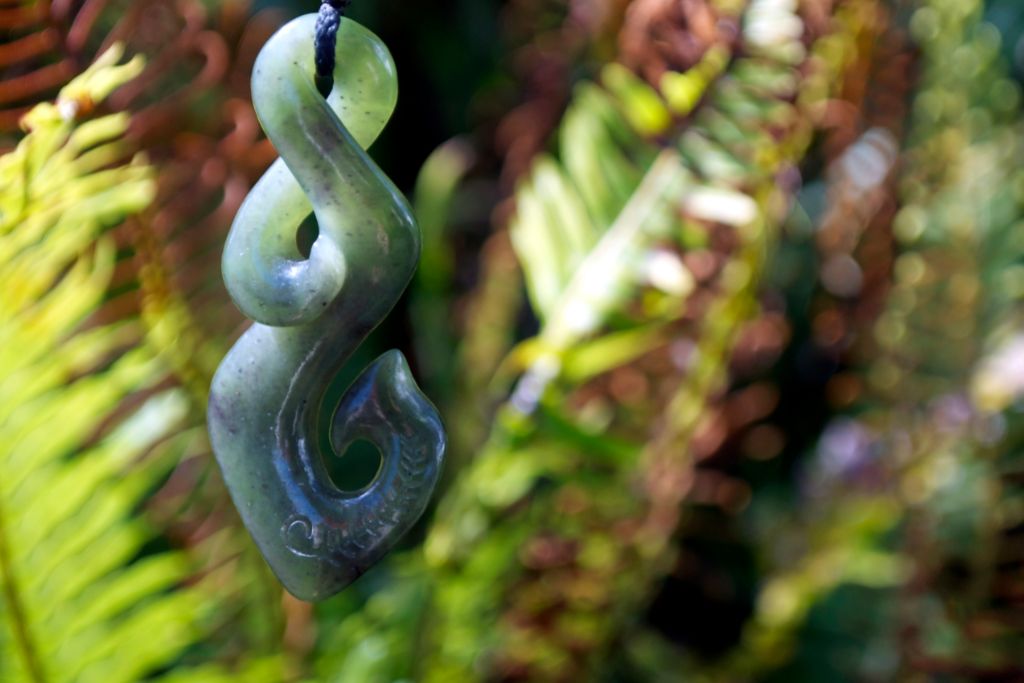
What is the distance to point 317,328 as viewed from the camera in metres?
0.36

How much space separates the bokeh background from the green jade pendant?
0.43 ft

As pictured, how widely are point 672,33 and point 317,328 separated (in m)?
0.46

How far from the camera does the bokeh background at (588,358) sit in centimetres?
60

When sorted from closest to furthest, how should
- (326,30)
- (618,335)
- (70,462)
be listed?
(326,30) → (70,462) → (618,335)

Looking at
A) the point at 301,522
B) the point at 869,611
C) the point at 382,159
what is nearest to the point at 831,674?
the point at 869,611

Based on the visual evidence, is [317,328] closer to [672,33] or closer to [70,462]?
[70,462]

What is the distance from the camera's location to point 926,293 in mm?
973

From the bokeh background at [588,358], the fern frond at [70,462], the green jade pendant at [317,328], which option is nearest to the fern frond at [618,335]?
the bokeh background at [588,358]

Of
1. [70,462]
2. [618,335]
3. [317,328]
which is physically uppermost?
[317,328]

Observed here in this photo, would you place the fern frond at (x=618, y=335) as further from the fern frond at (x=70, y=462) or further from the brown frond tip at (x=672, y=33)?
the fern frond at (x=70, y=462)

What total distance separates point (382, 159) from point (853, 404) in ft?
1.97

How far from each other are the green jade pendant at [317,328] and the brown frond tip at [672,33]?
409mm

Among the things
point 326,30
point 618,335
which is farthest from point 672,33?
point 326,30

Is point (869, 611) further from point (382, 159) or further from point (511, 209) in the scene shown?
point (382, 159)
